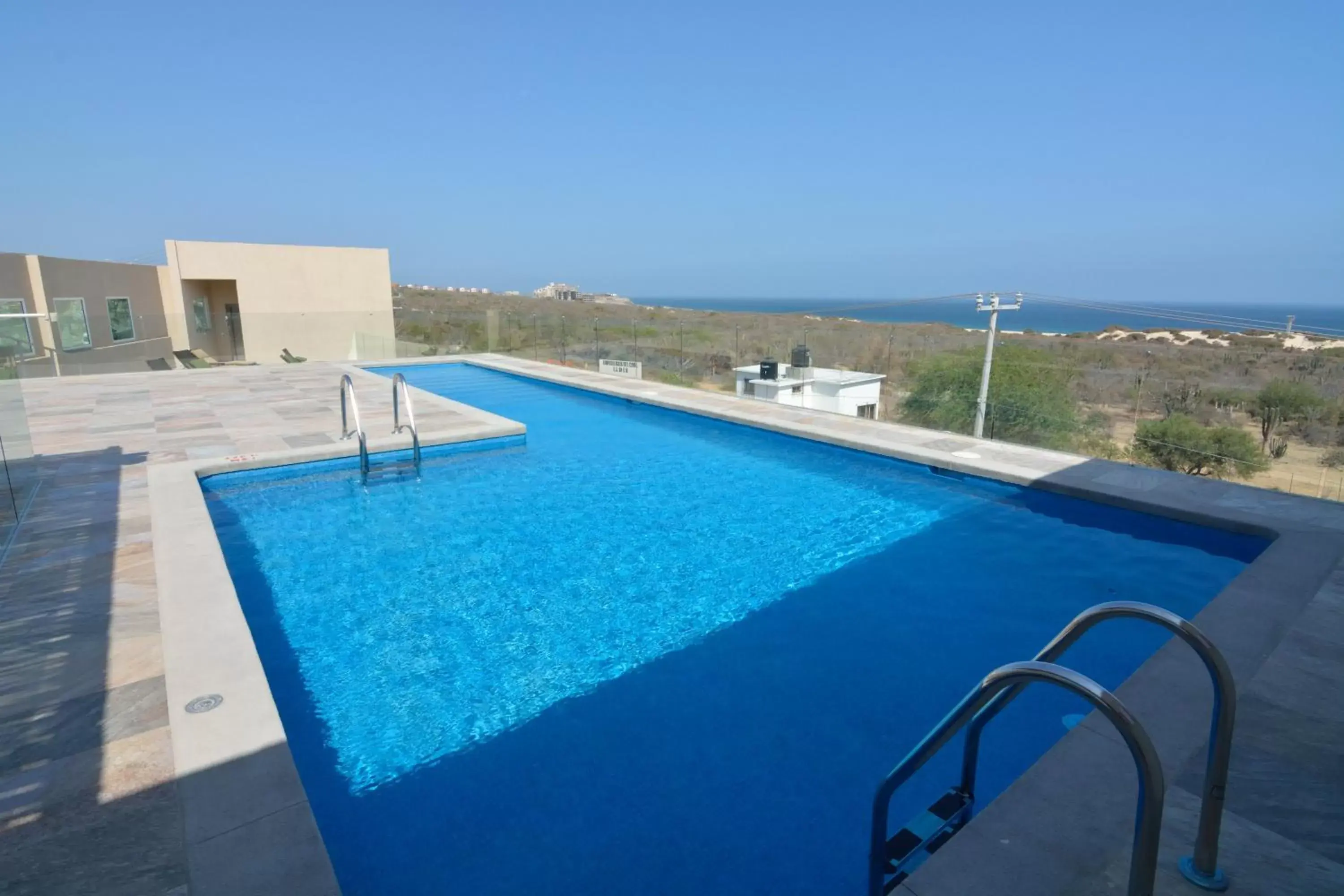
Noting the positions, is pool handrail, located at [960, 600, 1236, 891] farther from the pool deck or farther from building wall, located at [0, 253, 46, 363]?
building wall, located at [0, 253, 46, 363]

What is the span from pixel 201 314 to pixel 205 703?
21972 millimetres

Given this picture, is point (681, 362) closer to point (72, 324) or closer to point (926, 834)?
point (72, 324)

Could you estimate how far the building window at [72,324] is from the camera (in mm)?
15369

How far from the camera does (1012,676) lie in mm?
1682

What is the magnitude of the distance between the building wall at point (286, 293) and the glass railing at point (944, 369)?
0.08 m

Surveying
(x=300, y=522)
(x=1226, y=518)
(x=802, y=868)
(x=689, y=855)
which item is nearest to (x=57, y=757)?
A: (x=689, y=855)

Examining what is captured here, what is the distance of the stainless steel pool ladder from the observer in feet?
4.91

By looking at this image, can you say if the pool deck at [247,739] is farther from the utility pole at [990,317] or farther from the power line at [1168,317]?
the utility pole at [990,317]

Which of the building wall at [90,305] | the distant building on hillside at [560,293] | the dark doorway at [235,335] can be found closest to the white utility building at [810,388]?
the building wall at [90,305]

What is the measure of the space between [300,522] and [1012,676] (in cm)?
583

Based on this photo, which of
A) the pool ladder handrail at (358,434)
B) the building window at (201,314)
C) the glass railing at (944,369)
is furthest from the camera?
the building window at (201,314)

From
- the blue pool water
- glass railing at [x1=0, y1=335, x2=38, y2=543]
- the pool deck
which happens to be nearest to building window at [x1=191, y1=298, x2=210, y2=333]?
glass railing at [x1=0, y1=335, x2=38, y2=543]

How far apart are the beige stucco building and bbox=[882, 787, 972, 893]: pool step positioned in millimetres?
16801

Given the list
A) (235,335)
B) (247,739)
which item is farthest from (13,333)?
(235,335)
